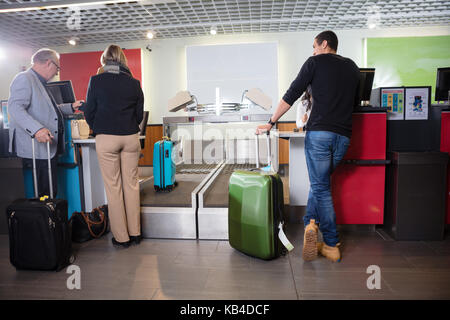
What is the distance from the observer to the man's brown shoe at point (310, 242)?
208 centimetres

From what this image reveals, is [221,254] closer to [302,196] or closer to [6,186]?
[302,196]

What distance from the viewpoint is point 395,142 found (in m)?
2.76

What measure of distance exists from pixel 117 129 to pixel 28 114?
705mm

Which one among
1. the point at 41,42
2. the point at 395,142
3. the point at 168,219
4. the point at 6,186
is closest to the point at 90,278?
the point at 168,219

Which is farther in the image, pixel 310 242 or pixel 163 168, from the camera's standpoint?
pixel 163 168

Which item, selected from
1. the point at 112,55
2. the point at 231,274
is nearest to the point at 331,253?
the point at 231,274

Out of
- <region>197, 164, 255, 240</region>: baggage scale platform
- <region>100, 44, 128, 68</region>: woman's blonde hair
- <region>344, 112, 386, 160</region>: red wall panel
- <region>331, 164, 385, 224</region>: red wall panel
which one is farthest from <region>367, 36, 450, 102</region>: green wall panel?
<region>100, 44, 128, 68</region>: woman's blonde hair

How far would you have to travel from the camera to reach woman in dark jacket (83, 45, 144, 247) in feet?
7.51

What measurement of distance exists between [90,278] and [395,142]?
2.65 m

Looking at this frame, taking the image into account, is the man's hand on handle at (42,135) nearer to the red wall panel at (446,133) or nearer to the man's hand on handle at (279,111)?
the man's hand on handle at (279,111)

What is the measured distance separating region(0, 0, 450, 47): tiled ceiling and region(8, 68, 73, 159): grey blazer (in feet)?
8.22

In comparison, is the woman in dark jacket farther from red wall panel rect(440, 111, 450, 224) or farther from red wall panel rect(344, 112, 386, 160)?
red wall panel rect(440, 111, 450, 224)

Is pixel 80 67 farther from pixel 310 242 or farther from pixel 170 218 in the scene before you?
pixel 310 242

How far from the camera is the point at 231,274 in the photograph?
1.96 meters
